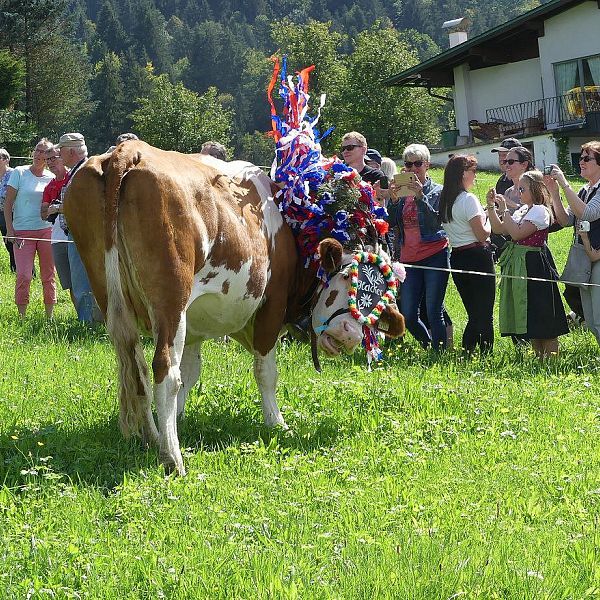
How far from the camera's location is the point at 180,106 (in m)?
84.2

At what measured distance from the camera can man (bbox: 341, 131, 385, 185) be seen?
944 centimetres

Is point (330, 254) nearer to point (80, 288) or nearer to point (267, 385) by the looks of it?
point (267, 385)

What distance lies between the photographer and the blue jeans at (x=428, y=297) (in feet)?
32.1

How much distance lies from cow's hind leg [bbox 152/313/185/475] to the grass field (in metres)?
0.12

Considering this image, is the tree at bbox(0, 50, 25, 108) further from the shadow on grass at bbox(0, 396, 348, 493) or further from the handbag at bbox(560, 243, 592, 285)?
the shadow on grass at bbox(0, 396, 348, 493)

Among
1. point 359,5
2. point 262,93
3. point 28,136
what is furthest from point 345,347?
point 359,5

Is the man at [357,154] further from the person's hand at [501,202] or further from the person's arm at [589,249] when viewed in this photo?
the person's arm at [589,249]

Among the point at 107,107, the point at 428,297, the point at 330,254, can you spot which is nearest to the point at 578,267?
the point at 428,297

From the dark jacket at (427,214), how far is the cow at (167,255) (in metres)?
3.16

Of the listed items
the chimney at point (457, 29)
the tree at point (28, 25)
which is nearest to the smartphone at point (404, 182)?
the chimney at point (457, 29)

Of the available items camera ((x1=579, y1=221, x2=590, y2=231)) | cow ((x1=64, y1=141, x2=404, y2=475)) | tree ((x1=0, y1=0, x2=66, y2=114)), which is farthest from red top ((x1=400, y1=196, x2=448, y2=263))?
tree ((x1=0, y1=0, x2=66, y2=114))

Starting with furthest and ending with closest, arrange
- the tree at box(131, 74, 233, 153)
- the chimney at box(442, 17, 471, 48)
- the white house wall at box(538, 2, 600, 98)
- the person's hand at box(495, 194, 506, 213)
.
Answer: the tree at box(131, 74, 233, 153) → the chimney at box(442, 17, 471, 48) → the white house wall at box(538, 2, 600, 98) → the person's hand at box(495, 194, 506, 213)

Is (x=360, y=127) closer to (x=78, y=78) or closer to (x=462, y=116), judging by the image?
(x=462, y=116)

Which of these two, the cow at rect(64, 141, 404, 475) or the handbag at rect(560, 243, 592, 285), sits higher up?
the cow at rect(64, 141, 404, 475)
